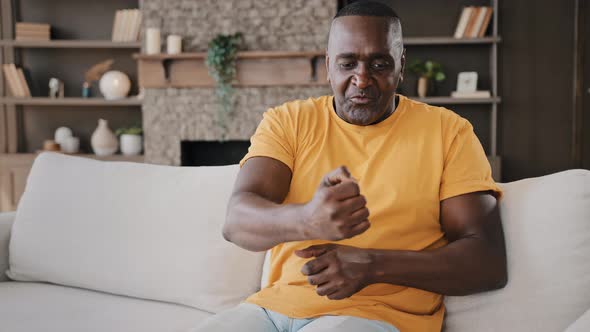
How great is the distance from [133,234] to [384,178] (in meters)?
0.85

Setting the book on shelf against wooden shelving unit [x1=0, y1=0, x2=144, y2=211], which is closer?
the book on shelf

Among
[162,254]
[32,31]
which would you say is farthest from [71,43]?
[162,254]

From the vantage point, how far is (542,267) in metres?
1.26

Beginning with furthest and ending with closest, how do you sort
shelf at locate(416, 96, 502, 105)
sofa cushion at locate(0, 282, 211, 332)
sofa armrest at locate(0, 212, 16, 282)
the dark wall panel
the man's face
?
the dark wall panel → shelf at locate(416, 96, 502, 105) → sofa armrest at locate(0, 212, 16, 282) → sofa cushion at locate(0, 282, 211, 332) → the man's face

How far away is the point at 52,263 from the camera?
6.14 ft

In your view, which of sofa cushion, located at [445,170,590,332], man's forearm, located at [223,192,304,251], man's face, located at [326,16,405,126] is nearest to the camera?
man's forearm, located at [223,192,304,251]

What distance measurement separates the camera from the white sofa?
127 centimetres

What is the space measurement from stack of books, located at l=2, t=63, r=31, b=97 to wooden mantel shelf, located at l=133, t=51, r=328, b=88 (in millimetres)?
1065

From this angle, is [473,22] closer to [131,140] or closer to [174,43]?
[174,43]

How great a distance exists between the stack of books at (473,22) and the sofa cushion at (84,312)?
4.03 meters

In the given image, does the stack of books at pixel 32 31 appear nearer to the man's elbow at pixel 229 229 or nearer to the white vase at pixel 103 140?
the white vase at pixel 103 140

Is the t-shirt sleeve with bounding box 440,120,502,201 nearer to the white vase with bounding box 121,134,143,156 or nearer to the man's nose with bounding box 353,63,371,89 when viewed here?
the man's nose with bounding box 353,63,371,89

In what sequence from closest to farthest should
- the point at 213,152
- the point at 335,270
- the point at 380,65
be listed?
the point at 335,270 < the point at 380,65 < the point at 213,152

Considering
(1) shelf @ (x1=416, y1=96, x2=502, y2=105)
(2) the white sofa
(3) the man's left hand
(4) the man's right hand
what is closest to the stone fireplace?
(1) shelf @ (x1=416, y1=96, x2=502, y2=105)
